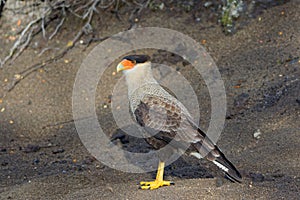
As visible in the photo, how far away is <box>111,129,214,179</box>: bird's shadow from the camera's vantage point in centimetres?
554

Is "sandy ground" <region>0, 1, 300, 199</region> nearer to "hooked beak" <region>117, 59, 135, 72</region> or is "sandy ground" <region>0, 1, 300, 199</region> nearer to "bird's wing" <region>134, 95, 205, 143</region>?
"bird's wing" <region>134, 95, 205, 143</region>

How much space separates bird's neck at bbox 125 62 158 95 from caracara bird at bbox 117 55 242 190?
2cm

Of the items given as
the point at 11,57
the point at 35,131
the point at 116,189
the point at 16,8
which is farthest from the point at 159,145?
the point at 16,8

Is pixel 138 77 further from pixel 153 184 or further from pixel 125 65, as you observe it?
pixel 153 184

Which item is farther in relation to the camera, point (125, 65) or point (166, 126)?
point (125, 65)

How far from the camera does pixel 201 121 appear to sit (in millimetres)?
6617

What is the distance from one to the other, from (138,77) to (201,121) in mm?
1414

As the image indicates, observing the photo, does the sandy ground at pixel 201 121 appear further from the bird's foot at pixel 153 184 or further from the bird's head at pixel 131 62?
the bird's head at pixel 131 62

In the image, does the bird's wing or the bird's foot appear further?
the bird's foot

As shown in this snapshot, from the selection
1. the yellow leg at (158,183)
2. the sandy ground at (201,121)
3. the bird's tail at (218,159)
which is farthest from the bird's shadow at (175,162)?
the bird's tail at (218,159)

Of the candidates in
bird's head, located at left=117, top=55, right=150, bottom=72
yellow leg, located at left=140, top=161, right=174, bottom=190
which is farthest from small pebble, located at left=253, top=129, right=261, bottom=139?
bird's head, located at left=117, top=55, right=150, bottom=72

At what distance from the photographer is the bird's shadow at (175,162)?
5.54 metres

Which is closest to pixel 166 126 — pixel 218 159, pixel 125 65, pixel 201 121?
pixel 218 159

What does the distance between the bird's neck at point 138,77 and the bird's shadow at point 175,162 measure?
617 mm
